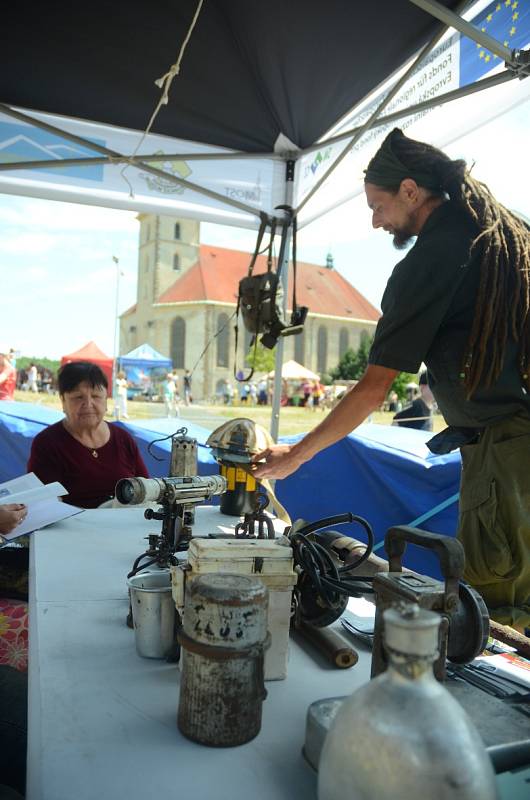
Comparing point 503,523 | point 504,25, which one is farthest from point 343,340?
point 503,523

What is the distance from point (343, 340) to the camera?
6297 cm

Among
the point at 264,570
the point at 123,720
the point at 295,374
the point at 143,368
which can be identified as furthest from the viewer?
the point at 295,374

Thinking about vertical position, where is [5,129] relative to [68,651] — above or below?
above

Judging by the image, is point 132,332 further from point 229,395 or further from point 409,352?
point 409,352

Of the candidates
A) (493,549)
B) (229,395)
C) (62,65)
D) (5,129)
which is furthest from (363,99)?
(229,395)

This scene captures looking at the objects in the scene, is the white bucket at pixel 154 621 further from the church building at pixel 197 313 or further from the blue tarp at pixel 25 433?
the church building at pixel 197 313

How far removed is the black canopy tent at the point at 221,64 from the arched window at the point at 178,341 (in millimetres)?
53428

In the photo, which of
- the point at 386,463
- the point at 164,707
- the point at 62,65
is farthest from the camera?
the point at 386,463

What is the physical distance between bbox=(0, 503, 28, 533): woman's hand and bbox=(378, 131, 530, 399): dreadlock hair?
59.8 inches

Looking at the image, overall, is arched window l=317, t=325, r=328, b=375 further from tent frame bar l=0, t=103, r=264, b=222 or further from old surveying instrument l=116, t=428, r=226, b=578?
old surveying instrument l=116, t=428, r=226, b=578

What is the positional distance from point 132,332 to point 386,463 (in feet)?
195

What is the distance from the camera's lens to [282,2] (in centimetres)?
267

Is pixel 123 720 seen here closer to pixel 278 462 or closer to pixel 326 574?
pixel 326 574

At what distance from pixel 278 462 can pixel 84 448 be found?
4.68 feet
